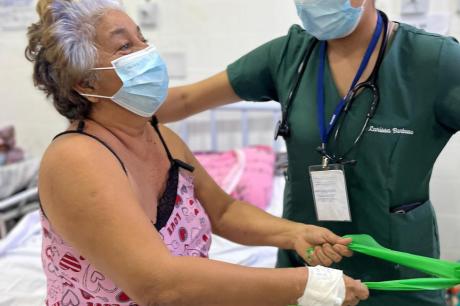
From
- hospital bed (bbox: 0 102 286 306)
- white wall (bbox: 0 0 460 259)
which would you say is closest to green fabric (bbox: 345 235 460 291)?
hospital bed (bbox: 0 102 286 306)

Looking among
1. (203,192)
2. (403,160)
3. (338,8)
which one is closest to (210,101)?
(203,192)

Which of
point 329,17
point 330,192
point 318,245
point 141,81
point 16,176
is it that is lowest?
point 16,176

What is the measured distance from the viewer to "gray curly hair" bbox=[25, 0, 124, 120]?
3.37 ft

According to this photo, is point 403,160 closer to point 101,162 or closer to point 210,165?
point 101,162

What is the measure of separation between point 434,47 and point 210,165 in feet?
4.91

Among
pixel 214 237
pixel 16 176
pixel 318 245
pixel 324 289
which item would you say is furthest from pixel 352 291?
pixel 16 176

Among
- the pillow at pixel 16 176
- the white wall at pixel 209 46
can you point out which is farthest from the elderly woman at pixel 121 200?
the pillow at pixel 16 176

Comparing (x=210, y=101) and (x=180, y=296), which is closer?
(x=180, y=296)

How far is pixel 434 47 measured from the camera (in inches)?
45.8

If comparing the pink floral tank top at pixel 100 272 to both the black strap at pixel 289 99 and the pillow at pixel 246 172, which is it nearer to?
the black strap at pixel 289 99

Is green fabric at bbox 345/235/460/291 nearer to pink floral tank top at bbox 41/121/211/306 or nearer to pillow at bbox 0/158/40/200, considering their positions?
pink floral tank top at bbox 41/121/211/306

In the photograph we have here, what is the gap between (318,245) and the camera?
4.06ft

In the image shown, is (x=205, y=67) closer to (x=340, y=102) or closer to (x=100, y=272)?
(x=340, y=102)

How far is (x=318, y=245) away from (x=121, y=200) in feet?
1.71
